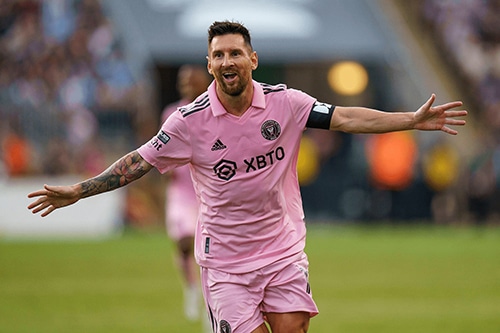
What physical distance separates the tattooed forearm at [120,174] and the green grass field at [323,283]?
5287 mm

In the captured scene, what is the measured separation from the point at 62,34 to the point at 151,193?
5.44 meters

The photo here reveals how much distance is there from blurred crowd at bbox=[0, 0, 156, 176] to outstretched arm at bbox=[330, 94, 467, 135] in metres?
19.8

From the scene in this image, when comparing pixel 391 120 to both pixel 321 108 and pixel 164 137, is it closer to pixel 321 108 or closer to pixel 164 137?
pixel 321 108

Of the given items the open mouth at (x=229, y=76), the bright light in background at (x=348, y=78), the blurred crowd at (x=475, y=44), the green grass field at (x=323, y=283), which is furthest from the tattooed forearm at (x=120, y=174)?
the bright light in background at (x=348, y=78)

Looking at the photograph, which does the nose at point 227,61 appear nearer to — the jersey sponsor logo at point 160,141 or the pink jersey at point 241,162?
the pink jersey at point 241,162

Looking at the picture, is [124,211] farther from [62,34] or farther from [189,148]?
[189,148]

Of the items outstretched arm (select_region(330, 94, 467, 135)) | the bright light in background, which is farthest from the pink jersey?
the bright light in background

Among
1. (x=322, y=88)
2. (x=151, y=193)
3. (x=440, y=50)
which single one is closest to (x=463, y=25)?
(x=440, y=50)

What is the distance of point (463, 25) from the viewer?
116 feet

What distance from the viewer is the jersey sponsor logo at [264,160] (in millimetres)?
7500

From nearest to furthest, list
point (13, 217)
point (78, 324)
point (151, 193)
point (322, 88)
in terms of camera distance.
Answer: point (78, 324), point (13, 217), point (151, 193), point (322, 88)

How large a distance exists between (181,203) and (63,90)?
1608cm

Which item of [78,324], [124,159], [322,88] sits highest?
[322,88]

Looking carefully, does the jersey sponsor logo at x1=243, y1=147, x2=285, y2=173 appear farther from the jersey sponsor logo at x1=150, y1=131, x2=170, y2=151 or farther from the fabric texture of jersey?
the fabric texture of jersey
